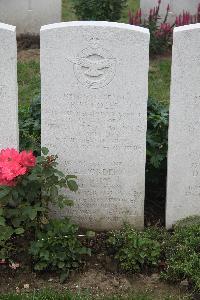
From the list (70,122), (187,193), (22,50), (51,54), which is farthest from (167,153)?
(22,50)

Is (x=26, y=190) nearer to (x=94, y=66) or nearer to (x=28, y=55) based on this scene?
(x=94, y=66)

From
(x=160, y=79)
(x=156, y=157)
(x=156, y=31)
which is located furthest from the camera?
(x=156, y=31)

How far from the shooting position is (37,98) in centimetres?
636

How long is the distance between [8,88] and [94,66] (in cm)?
65

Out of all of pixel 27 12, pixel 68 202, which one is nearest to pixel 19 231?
pixel 68 202

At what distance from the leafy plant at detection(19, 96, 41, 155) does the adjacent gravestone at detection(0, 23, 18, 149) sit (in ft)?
1.00

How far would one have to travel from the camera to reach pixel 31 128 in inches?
239

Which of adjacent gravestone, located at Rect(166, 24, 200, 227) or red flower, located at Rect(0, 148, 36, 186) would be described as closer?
red flower, located at Rect(0, 148, 36, 186)

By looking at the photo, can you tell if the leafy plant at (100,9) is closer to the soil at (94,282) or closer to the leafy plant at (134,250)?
the leafy plant at (134,250)

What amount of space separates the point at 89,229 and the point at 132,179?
55 cm

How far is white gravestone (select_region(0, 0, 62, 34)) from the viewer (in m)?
10.3

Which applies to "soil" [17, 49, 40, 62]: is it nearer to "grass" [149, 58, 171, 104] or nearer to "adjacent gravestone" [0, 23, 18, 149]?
"grass" [149, 58, 171, 104]

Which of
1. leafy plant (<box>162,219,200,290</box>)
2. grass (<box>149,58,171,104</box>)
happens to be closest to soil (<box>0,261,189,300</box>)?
leafy plant (<box>162,219,200,290</box>)

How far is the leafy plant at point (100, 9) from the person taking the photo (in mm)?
9688
